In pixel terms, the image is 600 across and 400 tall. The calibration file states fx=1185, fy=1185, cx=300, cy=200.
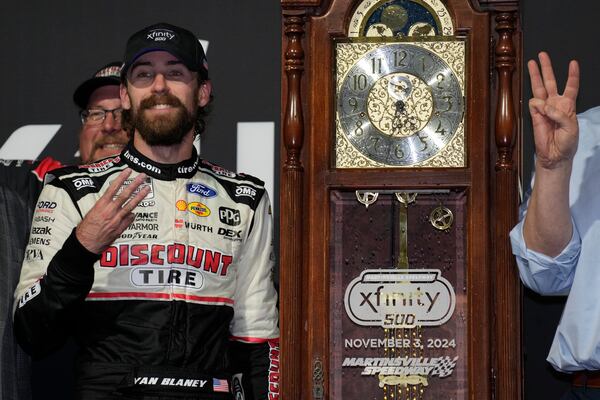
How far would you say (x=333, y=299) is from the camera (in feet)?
10.8

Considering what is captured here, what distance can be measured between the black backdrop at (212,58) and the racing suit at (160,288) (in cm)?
66

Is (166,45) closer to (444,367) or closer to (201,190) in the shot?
(201,190)

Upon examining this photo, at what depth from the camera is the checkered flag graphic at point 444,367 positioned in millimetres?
3238

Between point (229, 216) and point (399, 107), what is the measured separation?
0.59 meters

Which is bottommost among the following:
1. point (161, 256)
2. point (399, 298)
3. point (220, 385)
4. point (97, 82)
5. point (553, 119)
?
point (220, 385)

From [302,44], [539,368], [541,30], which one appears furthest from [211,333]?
[541,30]

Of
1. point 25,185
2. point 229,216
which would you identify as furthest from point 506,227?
point 25,185

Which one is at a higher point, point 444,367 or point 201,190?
point 201,190

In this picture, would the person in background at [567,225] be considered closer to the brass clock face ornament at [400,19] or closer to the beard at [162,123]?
the brass clock face ornament at [400,19]

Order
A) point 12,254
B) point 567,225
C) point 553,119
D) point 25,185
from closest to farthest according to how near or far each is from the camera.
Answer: point 553,119 < point 567,225 < point 12,254 < point 25,185

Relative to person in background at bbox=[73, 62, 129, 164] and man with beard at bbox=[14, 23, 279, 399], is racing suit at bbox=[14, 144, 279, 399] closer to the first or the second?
man with beard at bbox=[14, 23, 279, 399]

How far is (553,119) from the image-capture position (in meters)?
2.77

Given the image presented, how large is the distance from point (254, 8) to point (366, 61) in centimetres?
94

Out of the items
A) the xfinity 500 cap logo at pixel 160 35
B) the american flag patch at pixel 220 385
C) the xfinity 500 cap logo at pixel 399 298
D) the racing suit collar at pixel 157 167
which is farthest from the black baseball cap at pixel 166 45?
the american flag patch at pixel 220 385
